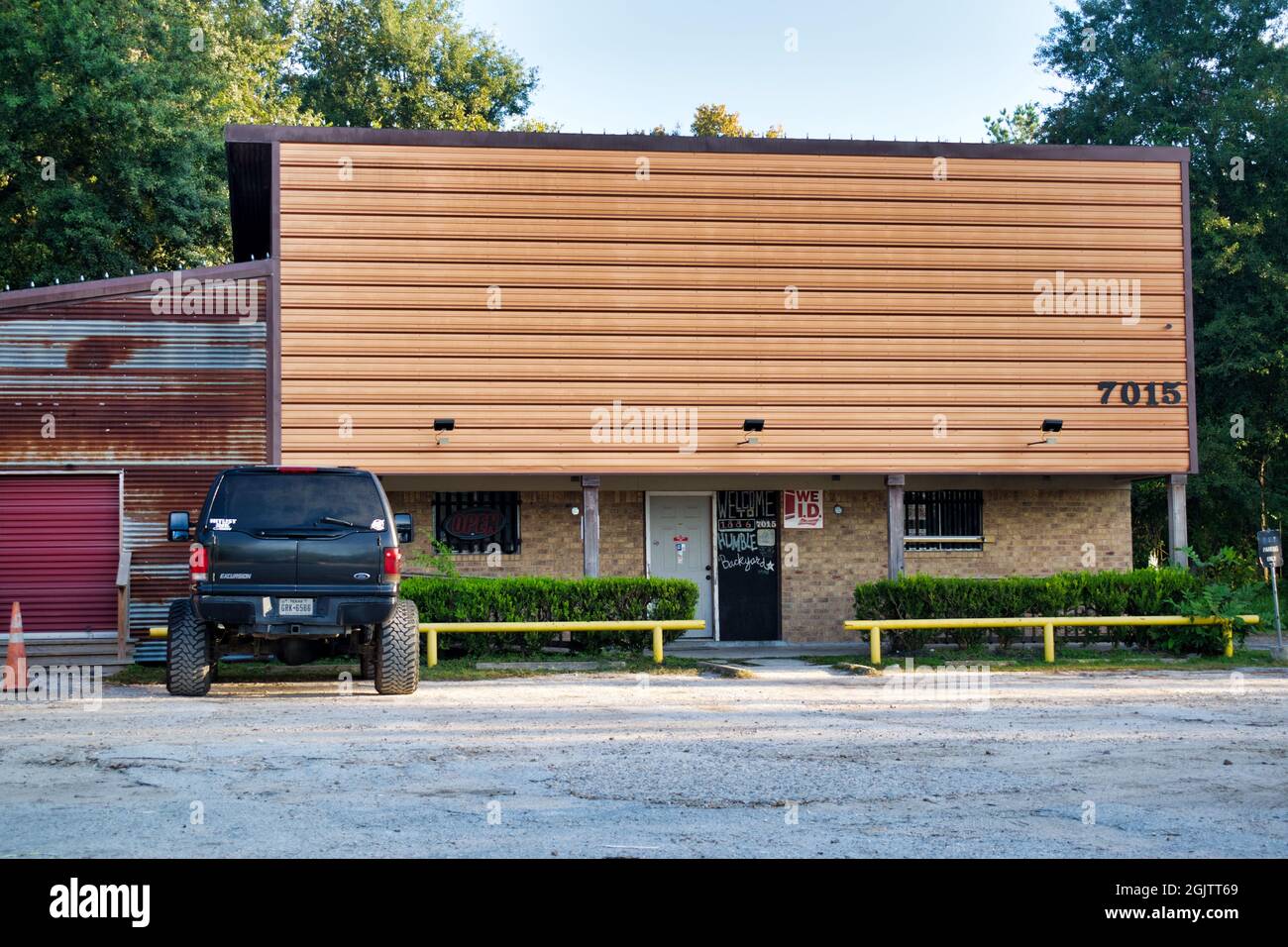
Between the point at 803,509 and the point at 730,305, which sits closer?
the point at 730,305

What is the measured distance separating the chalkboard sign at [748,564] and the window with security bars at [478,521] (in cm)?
344

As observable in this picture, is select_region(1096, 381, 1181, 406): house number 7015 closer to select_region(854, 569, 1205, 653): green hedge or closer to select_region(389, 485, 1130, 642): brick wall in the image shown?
select_region(389, 485, 1130, 642): brick wall

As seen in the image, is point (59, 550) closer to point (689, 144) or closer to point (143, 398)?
point (143, 398)

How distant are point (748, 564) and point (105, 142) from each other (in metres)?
18.3

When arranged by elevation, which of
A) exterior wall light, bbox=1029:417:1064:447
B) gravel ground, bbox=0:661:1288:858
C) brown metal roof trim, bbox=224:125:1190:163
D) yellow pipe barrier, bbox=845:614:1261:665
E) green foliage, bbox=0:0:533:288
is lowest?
gravel ground, bbox=0:661:1288:858

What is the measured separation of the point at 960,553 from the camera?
74.5ft

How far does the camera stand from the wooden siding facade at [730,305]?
20.1m

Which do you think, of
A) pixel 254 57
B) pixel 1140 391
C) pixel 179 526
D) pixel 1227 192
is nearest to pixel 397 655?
pixel 179 526

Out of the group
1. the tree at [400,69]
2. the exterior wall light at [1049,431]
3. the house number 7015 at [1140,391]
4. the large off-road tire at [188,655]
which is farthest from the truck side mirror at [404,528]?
the tree at [400,69]

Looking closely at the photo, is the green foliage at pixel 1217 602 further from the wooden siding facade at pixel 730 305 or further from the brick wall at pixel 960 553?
the brick wall at pixel 960 553

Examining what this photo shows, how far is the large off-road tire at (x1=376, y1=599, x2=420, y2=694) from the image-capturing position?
44.4 feet

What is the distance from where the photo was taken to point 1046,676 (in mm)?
16219

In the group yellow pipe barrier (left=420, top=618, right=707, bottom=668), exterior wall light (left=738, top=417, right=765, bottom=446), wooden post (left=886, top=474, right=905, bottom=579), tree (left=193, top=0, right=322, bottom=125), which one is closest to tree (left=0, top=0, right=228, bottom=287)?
tree (left=193, top=0, right=322, bottom=125)

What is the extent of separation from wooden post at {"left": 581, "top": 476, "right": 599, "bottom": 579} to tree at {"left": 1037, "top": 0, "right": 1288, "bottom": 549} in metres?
18.2
